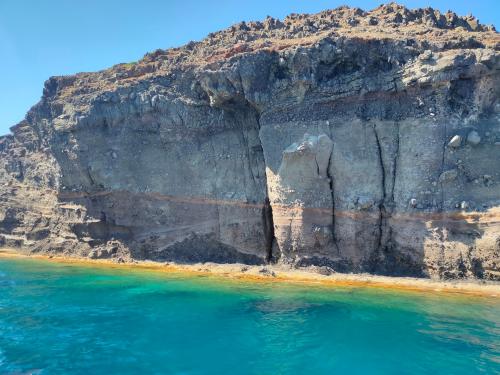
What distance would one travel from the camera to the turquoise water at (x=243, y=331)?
39.7ft

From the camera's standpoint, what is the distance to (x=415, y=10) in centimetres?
2711

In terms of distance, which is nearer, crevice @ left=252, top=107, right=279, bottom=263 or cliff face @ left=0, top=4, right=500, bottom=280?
cliff face @ left=0, top=4, right=500, bottom=280

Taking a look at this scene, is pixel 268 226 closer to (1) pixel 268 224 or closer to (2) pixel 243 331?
(1) pixel 268 224

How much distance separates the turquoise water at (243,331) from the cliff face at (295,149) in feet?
12.3

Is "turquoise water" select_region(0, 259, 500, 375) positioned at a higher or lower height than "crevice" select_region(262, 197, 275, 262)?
lower

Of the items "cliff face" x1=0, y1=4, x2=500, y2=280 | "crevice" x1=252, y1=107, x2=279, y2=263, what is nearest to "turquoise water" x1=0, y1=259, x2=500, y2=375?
"cliff face" x1=0, y1=4, x2=500, y2=280

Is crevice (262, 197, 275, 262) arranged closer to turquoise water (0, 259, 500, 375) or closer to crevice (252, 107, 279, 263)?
crevice (252, 107, 279, 263)

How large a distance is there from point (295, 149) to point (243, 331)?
11.5 m

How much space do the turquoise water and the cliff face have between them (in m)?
3.76

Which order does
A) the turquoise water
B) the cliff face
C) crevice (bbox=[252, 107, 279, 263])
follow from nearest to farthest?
the turquoise water → the cliff face → crevice (bbox=[252, 107, 279, 263])

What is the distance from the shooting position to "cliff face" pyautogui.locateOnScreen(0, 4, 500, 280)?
2112cm

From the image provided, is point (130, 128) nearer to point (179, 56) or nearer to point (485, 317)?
point (179, 56)

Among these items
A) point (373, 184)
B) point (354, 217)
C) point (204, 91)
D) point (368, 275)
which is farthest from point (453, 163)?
point (204, 91)

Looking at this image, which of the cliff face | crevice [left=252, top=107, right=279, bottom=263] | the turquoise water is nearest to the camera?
the turquoise water
